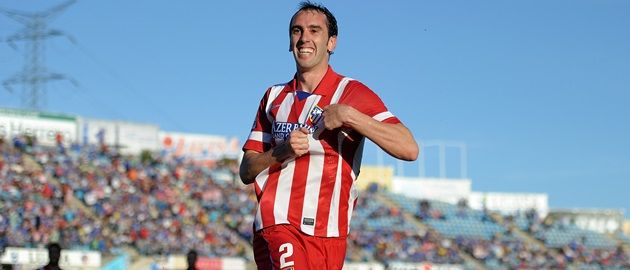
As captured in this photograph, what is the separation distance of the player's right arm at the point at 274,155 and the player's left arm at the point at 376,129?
127mm

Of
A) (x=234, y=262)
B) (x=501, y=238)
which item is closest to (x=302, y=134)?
(x=234, y=262)

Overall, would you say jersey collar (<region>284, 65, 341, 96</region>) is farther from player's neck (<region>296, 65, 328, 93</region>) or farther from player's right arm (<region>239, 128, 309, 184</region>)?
player's right arm (<region>239, 128, 309, 184</region>)

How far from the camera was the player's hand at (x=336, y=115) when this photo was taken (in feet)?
14.8

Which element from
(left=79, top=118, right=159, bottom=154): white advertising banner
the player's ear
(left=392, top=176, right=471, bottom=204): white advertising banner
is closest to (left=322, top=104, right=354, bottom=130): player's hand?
the player's ear

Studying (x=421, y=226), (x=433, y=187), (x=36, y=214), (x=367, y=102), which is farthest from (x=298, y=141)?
(x=433, y=187)

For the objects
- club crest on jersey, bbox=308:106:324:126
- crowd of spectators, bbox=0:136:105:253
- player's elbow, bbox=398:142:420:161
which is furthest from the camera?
crowd of spectators, bbox=0:136:105:253

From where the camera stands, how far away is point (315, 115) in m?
4.79

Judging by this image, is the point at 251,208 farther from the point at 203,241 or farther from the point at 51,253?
the point at 51,253

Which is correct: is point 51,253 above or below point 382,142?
below

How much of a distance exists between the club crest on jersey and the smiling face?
24cm

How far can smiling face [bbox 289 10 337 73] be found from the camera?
4.89 m

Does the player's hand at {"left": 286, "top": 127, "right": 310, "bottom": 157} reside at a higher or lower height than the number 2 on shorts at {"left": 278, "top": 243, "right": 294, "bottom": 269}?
higher

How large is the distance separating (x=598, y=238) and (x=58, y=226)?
30.1 m

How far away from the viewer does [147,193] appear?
37062 millimetres
